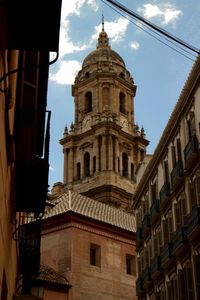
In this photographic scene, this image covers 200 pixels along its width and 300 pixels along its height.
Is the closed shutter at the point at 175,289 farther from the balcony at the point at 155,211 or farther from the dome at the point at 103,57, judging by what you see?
the dome at the point at 103,57

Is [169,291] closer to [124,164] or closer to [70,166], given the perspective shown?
[124,164]

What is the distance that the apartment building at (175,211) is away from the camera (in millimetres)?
22531

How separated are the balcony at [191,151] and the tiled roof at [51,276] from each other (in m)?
10.7

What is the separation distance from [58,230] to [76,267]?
270cm

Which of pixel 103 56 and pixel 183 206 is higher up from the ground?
pixel 103 56

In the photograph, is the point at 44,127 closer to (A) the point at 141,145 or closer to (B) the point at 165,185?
(B) the point at 165,185

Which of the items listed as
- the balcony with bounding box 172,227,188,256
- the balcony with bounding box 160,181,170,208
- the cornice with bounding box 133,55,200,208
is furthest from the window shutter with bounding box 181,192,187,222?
the cornice with bounding box 133,55,200,208

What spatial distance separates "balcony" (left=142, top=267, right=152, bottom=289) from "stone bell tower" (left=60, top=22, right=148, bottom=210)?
83.9 ft

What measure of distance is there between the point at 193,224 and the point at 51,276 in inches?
446

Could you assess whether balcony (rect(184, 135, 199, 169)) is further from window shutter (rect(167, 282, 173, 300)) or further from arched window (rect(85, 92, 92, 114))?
arched window (rect(85, 92, 92, 114))

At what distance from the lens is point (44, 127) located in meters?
10.8

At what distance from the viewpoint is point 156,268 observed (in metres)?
26.7

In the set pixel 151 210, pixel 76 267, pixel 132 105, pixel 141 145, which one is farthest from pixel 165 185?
pixel 132 105

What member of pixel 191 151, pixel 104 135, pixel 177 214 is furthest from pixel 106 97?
pixel 191 151
